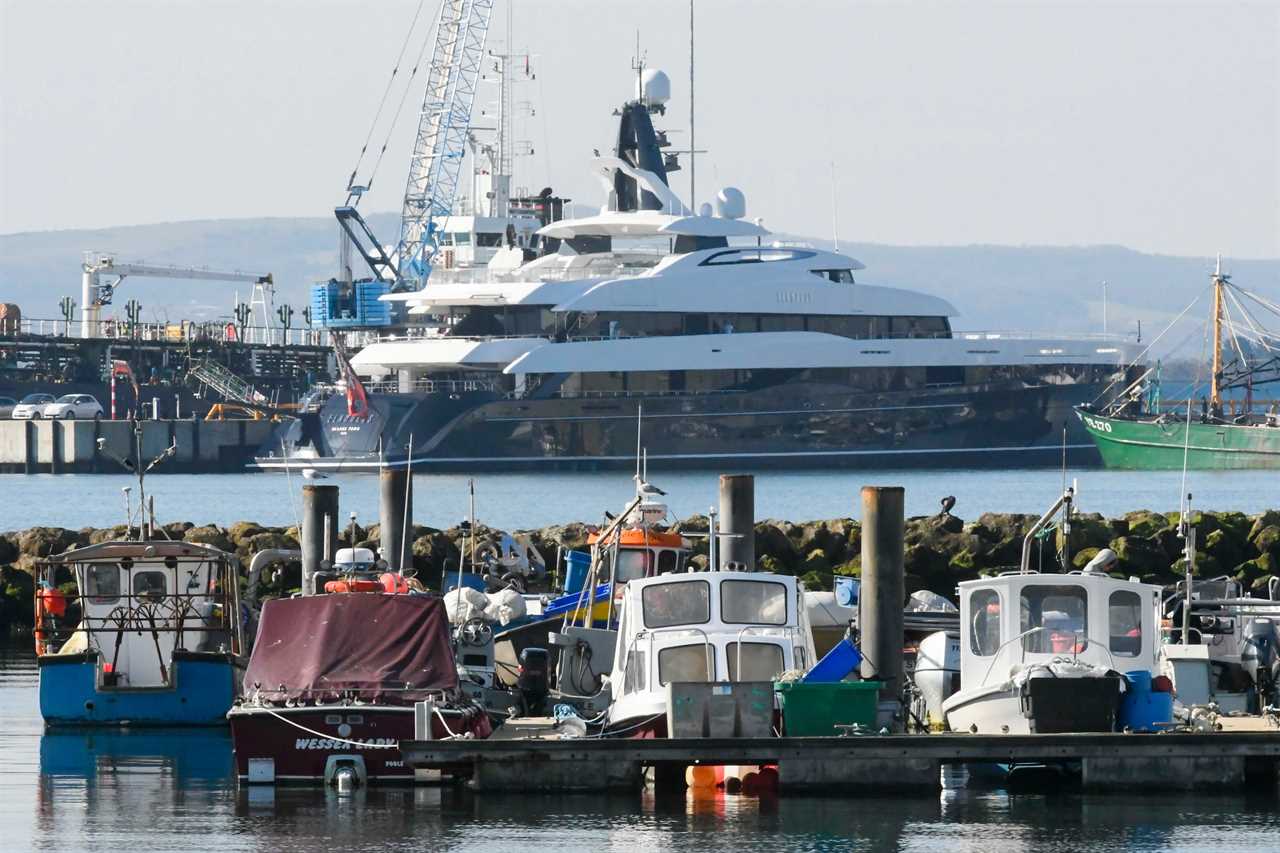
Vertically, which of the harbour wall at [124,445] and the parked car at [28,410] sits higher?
the parked car at [28,410]

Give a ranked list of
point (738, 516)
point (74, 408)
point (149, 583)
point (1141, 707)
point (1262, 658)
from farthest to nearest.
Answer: point (74, 408), point (738, 516), point (149, 583), point (1262, 658), point (1141, 707)

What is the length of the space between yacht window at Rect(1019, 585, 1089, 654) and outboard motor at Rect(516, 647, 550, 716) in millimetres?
4723

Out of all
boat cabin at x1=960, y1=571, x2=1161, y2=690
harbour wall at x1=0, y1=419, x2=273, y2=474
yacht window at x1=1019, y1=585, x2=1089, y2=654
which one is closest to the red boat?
boat cabin at x1=960, y1=571, x2=1161, y2=690

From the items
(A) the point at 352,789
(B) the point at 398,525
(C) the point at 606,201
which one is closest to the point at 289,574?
(B) the point at 398,525

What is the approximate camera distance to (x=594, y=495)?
59.1 meters

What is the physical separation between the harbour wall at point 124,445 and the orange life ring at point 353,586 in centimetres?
6466

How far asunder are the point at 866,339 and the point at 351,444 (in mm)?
16486

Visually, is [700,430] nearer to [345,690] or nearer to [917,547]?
[917,547]

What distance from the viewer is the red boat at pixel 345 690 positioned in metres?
17.1

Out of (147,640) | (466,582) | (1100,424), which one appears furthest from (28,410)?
(147,640)

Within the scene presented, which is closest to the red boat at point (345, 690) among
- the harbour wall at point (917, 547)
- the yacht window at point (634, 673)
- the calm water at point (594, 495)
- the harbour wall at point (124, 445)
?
the yacht window at point (634, 673)

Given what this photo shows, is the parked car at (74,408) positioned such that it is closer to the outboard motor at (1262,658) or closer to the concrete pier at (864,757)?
the outboard motor at (1262,658)

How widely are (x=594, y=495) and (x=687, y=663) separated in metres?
42.2

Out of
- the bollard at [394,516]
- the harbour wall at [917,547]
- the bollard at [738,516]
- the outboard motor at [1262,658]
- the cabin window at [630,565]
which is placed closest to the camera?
the outboard motor at [1262,658]
